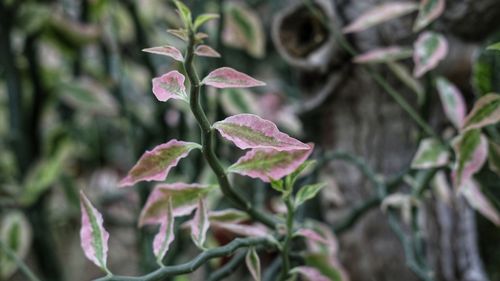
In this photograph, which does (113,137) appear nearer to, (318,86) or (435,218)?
(318,86)

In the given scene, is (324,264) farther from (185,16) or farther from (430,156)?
(185,16)

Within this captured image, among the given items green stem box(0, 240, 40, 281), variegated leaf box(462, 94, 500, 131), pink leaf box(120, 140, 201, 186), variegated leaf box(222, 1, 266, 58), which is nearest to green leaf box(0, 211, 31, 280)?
green stem box(0, 240, 40, 281)

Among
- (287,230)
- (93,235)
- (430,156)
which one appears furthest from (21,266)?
(430,156)

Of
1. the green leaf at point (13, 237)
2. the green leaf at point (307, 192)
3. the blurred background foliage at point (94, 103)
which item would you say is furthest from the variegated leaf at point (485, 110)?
the green leaf at point (13, 237)

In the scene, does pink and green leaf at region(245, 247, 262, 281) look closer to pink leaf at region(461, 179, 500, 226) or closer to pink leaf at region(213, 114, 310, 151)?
pink leaf at region(213, 114, 310, 151)

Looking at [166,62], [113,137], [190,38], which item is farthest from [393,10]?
[113,137]

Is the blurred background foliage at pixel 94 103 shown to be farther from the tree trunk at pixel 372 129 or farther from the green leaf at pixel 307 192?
the green leaf at pixel 307 192
